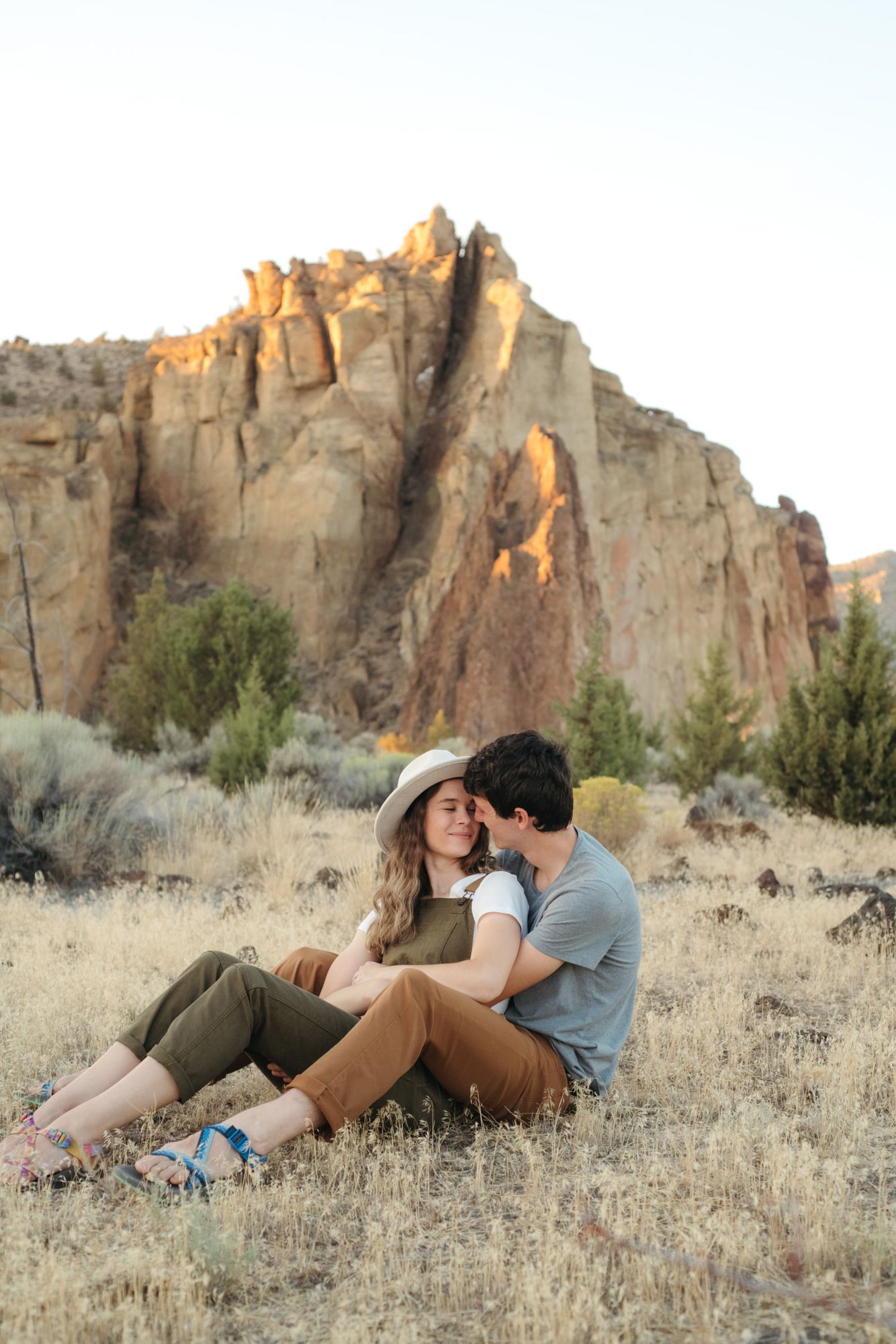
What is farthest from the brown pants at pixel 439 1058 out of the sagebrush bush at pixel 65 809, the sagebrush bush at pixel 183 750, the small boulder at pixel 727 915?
the sagebrush bush at pixel 183 750

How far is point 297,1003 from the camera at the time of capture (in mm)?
3672

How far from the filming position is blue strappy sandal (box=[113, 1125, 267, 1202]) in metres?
3.12

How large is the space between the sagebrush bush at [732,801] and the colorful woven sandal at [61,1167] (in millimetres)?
11134

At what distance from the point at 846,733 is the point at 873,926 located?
673cm

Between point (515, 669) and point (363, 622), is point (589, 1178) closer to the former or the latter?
point (515, 669)

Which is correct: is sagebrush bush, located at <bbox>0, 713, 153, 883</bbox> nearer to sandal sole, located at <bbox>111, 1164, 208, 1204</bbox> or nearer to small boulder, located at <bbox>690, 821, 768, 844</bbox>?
small boulder, located at <bbox>690, 821, 768, 844</bbox>

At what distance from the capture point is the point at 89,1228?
120 inches

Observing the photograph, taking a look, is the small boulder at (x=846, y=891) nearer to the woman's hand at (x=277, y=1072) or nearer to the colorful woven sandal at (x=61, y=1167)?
the woman's hand at (x=277, y=1072)

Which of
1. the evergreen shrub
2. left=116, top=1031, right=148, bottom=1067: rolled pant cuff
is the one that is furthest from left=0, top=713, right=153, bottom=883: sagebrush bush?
the evergreen shrub

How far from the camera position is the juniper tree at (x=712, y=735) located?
1822 cm

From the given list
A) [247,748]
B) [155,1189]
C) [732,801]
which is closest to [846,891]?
[155,1189]

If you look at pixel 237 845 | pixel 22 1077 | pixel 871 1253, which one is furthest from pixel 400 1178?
Result: pixel 237 845

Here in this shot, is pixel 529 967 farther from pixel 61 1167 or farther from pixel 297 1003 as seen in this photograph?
pixel 61 1167

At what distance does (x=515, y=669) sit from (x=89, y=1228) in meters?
29.2
